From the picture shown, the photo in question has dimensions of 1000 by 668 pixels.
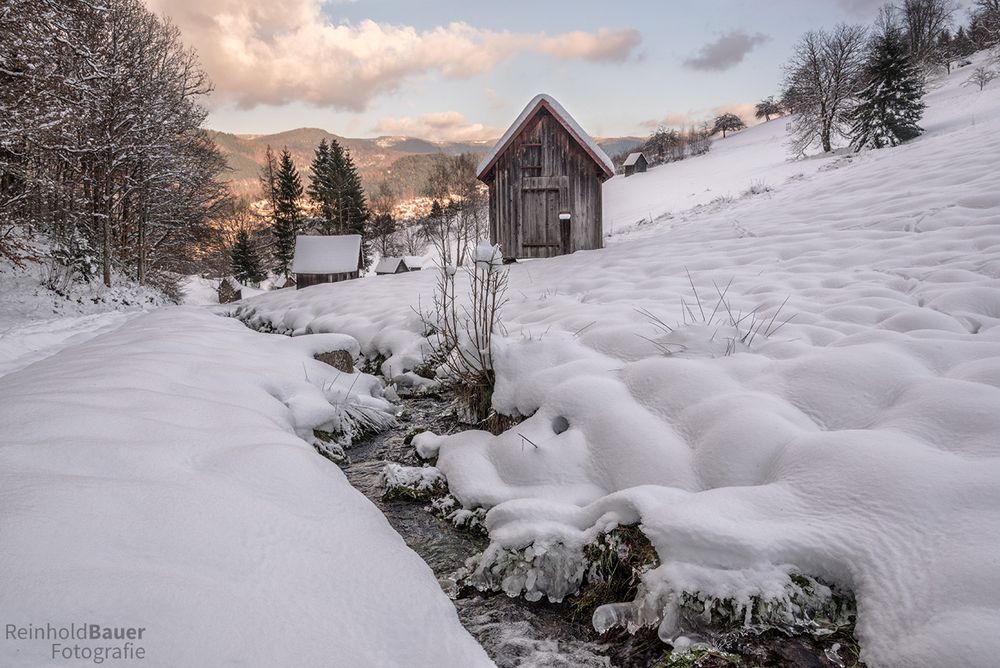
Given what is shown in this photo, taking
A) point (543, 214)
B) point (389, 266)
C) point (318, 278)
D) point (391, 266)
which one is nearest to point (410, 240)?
point (389, 266)

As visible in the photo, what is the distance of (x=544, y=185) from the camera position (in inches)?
476

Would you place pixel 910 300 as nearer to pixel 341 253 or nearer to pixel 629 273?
pixel 629 273

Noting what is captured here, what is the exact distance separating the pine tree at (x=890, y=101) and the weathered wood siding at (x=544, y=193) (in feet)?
48.5

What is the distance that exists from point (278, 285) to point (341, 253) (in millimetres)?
20403

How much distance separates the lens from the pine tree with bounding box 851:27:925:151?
18859 millimetres

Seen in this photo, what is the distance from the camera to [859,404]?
246 centimetres

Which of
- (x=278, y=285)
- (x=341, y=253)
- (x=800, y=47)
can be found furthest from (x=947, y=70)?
(x=278, y=285)

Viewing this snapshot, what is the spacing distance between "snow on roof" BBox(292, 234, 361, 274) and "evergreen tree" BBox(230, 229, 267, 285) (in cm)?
1999

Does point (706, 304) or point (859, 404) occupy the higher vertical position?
point (706, 304)

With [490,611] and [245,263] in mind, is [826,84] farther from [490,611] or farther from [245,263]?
[245,263]

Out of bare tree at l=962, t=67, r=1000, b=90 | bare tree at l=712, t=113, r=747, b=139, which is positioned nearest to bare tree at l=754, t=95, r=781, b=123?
bare tree at l=712, t=113, r=747, b=139

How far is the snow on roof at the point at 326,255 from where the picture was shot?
72.1 ft

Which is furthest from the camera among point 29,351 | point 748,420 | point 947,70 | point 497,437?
point 947,70

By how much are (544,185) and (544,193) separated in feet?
0.65
